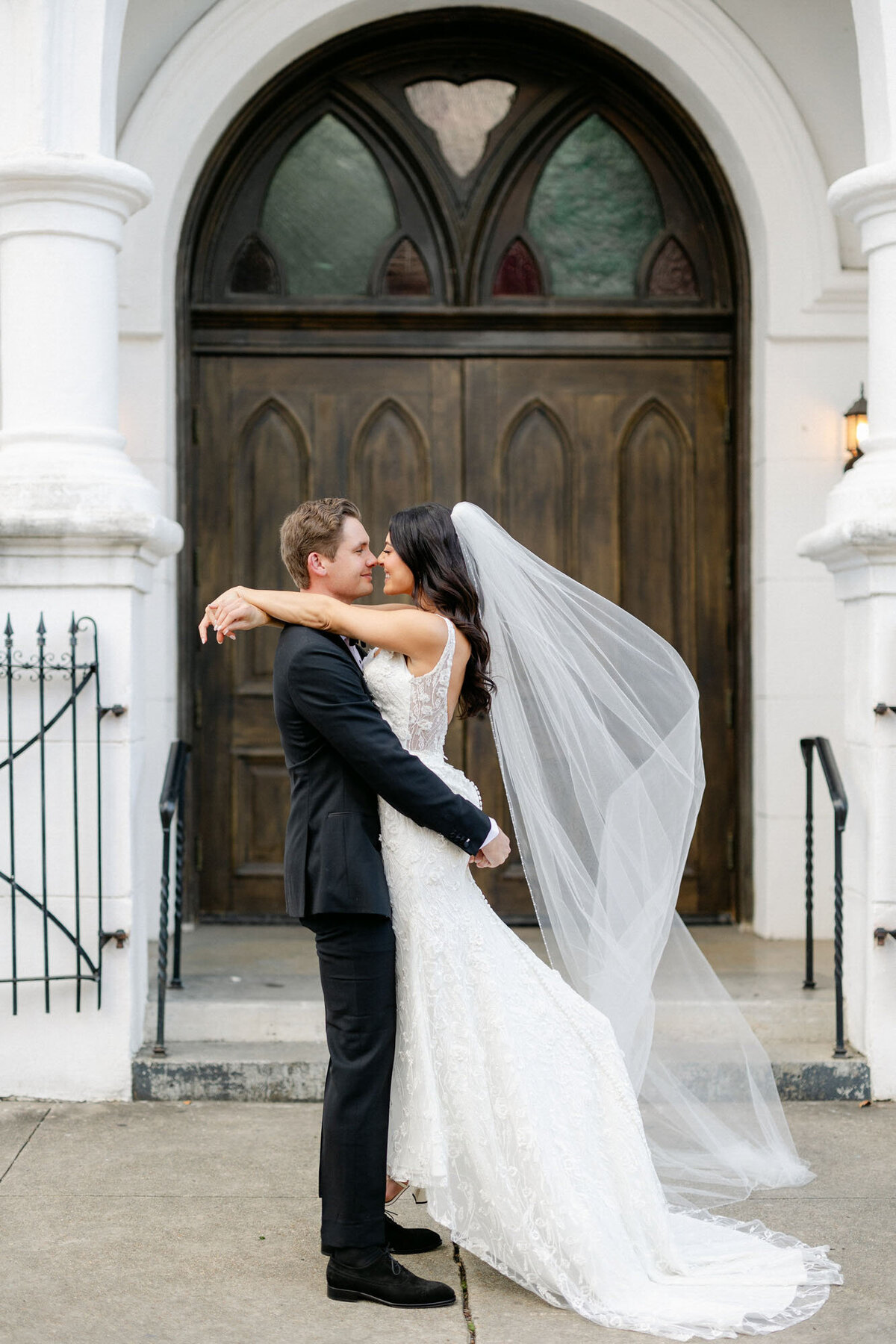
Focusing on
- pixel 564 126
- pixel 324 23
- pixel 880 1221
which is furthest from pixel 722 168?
pixel 880 1221

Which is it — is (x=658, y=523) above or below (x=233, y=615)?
above

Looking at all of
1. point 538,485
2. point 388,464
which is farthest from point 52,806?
point 538,485

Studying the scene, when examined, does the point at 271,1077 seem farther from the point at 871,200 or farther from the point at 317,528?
the point at 871,200

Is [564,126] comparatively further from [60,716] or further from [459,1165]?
[459,1165]

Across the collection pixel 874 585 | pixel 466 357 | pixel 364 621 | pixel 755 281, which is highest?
pixel 755 281

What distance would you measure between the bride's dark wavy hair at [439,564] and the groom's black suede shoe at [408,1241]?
1.58 metres

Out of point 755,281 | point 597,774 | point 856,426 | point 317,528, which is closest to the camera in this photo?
point 317,528

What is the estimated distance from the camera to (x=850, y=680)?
5.09 meters

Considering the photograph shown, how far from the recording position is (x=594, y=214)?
6.75 meters

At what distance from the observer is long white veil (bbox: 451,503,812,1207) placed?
3.82 metres

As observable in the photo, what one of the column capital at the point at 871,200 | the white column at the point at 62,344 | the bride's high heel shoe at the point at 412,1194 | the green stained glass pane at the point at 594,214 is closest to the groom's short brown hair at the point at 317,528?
the white column at the point at 62,344

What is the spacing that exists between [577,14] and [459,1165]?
5.28m

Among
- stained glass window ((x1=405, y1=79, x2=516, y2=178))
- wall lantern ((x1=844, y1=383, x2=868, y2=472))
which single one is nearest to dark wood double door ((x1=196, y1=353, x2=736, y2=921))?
wall lantern ((x1=844, y1=383, x2=868, y2=472))

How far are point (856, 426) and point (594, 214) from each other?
1.69 m
